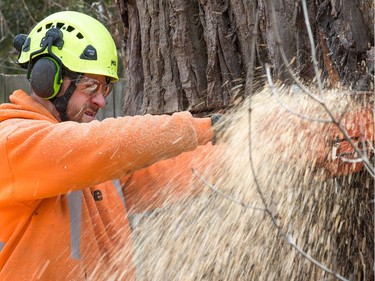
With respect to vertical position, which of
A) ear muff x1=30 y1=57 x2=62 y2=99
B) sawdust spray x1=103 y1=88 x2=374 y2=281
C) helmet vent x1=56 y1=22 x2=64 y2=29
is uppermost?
helmet vent x1=56 y1=22 x2=64 y2=29

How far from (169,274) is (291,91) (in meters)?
0.97

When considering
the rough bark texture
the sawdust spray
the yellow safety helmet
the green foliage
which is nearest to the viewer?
the sawdust spray

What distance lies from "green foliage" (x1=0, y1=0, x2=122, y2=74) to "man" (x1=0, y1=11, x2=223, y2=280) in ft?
15.4

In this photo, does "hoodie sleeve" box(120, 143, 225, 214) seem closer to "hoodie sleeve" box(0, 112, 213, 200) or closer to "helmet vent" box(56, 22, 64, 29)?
"hoodie sleeve" box(0, 112, 213, 200)

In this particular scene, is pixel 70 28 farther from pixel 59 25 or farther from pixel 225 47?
pixel 225 47

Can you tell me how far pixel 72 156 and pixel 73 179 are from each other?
92mm

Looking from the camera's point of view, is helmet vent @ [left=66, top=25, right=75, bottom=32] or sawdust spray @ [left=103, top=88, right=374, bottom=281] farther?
helmet vent @ [left=66, top=25, right=75, bottom=32]

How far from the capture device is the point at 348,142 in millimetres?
3057

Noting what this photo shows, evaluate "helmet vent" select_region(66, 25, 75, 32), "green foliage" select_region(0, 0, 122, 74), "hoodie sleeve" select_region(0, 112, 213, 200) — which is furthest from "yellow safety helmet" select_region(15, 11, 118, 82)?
"green foliage" select_region(0, 0, 122, 74)

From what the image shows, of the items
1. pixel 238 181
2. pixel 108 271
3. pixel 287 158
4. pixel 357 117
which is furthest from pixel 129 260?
pixel 357 117

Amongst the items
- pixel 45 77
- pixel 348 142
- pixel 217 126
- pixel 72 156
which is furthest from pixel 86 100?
pixel 348 142

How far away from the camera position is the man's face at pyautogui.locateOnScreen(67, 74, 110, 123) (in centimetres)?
374

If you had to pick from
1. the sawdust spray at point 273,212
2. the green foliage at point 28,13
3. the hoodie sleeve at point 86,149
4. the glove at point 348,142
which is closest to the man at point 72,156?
the hoodie sleeve at point 86,149

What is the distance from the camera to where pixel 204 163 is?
370 cm
